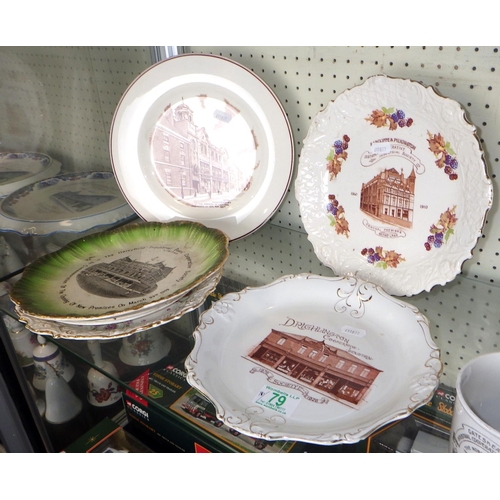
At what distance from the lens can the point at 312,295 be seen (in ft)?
2.44

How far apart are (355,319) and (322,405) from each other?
17 cm

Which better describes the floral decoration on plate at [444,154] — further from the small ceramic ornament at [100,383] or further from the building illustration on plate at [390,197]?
the small ceramic ornament at [100,383]

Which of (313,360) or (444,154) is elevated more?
(444,154)

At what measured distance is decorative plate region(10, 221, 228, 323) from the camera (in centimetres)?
67

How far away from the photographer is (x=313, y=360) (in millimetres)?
644

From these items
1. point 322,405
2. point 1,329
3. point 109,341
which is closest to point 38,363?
point 1,329

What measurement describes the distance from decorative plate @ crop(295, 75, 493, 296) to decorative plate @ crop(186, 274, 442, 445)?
61 mm

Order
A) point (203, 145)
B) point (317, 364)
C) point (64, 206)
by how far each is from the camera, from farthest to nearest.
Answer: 1. point (64, 206)
2. point (203, 145)
3. point (317, 364)

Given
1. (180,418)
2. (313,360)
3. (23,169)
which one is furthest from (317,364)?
(23,169)

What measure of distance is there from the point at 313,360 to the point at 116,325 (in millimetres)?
281

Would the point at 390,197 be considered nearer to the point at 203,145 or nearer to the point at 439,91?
the point at 439,91

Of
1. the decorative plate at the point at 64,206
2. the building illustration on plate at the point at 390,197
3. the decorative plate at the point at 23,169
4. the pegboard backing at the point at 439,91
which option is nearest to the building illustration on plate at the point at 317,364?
the pegboard backing at the point at 439,91

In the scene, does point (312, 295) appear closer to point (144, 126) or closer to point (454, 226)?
point (454, 226)
